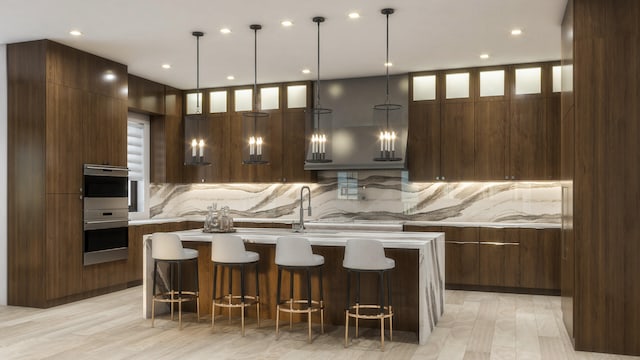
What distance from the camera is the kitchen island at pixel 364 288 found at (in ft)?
15.0

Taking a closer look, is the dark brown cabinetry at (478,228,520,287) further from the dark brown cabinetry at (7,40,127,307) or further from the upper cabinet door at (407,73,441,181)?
the dark brown cabinetry at (7,40,127,307)

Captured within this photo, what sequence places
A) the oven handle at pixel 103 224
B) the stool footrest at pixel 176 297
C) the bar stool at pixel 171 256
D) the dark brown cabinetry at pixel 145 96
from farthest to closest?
the dark brown cabinetry at pixel 145 96, the oven handle at pixel 103 224, the stool footrest at pixel 176 297, the bar stool at pixel 171 256

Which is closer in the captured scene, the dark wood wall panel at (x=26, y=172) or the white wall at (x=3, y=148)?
the dark wood wall panel at (x=26, y=172)

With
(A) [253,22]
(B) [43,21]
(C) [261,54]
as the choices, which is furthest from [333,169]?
(B) [43,21]

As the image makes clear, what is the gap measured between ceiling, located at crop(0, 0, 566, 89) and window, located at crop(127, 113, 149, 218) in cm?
109

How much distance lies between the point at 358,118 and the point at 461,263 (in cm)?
245

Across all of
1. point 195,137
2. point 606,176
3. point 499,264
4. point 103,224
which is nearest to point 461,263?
point 499,264

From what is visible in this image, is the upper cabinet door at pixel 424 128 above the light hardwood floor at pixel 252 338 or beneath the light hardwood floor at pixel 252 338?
above

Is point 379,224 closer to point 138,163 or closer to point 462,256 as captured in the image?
point 462,256

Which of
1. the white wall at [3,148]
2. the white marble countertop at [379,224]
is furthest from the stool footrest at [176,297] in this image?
the white wall at [3,148]

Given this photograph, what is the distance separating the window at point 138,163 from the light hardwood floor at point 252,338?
2.56 meters

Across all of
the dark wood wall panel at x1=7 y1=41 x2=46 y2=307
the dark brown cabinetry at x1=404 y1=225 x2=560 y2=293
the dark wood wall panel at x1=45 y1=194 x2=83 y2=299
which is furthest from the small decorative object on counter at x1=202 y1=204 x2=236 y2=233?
the dark brown cabinetry at x1=404 y1=225 x2=560 y2=293

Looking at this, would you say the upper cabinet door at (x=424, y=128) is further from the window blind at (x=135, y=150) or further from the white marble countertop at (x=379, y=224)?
the window blind at (x=135, y=150)

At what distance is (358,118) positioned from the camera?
7.62 meters
